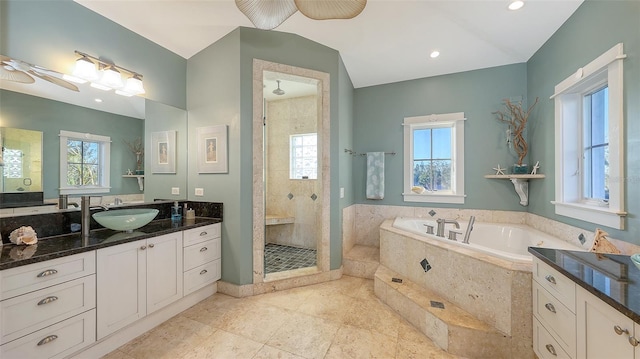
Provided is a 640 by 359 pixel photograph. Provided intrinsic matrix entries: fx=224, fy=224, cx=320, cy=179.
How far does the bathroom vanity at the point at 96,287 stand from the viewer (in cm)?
122

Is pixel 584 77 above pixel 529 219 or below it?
above

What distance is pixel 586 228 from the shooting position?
1.92 meters

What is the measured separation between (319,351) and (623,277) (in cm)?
174

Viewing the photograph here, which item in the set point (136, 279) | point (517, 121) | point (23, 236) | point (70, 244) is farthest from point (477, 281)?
point (23, 236)

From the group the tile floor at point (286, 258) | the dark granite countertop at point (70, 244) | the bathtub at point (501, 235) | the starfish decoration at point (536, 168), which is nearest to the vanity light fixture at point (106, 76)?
the dark granite countertop at point (70, 244)

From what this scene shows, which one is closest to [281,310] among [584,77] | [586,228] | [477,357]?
[477,357]

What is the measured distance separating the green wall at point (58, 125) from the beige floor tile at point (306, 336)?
1.98 m

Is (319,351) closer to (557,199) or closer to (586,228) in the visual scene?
(586,228)

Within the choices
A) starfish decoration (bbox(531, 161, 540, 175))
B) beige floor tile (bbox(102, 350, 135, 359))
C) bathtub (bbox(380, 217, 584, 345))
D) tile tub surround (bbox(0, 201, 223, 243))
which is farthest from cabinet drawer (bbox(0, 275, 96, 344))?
starfish decoration (bbox(531, 161, 540, 175))

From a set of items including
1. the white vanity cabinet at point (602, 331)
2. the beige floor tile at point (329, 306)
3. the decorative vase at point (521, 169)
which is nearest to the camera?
the white vanity cabinet at point (602, 331)

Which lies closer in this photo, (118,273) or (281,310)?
(118,273)

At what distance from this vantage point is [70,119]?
1802 millimetres

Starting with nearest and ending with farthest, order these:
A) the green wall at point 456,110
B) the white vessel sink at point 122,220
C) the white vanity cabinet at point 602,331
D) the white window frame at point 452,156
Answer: the white vanity cabinet at point 602,331 < the white vessel sink at point 122,220 < the green wall at point 456,110 < the white window frame at point 452,156

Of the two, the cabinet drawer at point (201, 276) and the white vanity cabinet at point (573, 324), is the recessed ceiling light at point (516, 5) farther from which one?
the cabinet drawer at point (201, 276)
